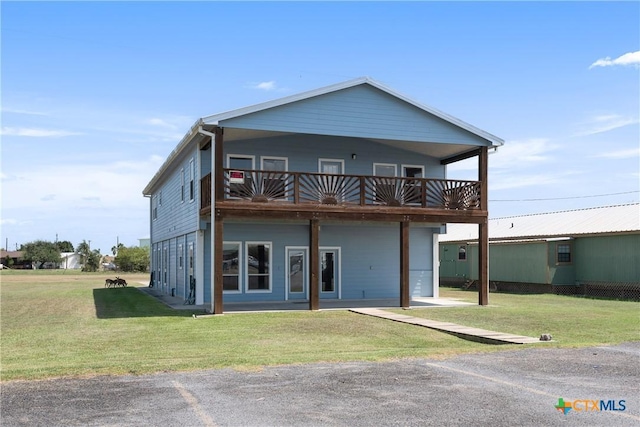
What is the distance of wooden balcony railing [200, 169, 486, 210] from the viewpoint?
2022 centimetres

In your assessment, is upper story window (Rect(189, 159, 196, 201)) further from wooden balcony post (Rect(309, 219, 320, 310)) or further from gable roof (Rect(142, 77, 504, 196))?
wooden balcony post (Rect(309, 219, 320, 310))

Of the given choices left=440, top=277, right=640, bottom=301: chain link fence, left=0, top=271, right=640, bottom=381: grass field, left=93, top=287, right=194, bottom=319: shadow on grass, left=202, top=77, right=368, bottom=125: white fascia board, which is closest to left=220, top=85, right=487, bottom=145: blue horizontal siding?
left=202, top=77, right=368, bottom=125: white fascia board

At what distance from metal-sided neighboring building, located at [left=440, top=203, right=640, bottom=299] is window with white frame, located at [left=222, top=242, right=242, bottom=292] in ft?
52.9

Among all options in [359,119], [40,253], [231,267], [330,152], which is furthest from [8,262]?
[359,119]

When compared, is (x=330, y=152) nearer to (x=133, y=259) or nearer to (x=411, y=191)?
(x=411, y=191)

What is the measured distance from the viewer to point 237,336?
14211mm

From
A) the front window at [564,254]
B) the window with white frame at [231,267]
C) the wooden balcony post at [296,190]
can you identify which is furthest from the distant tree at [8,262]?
the wooden balcony post at [296,190]

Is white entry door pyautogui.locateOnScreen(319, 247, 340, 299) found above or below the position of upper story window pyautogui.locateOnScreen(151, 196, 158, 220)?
below

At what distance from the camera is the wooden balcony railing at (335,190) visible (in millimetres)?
20219

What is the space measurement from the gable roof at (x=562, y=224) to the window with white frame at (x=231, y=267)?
648 inches

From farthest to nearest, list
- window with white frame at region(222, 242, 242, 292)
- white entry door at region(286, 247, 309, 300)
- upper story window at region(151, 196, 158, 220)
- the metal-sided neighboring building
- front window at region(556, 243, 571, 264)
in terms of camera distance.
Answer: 1. upper story window at region(151, 196, 158, 220)
2. front window at region(556, 243, 571, 264)
3. the metal-sided neighboring building
4. white entry door at region(286, 247, 309, 300)
5. window with white frame at region(222, 242, 242, 292)

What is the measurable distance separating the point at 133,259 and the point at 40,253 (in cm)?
3885

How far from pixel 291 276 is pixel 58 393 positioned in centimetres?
1599

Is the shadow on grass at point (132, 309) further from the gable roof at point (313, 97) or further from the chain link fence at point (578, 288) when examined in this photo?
the chain link fence at point (578, 288)
